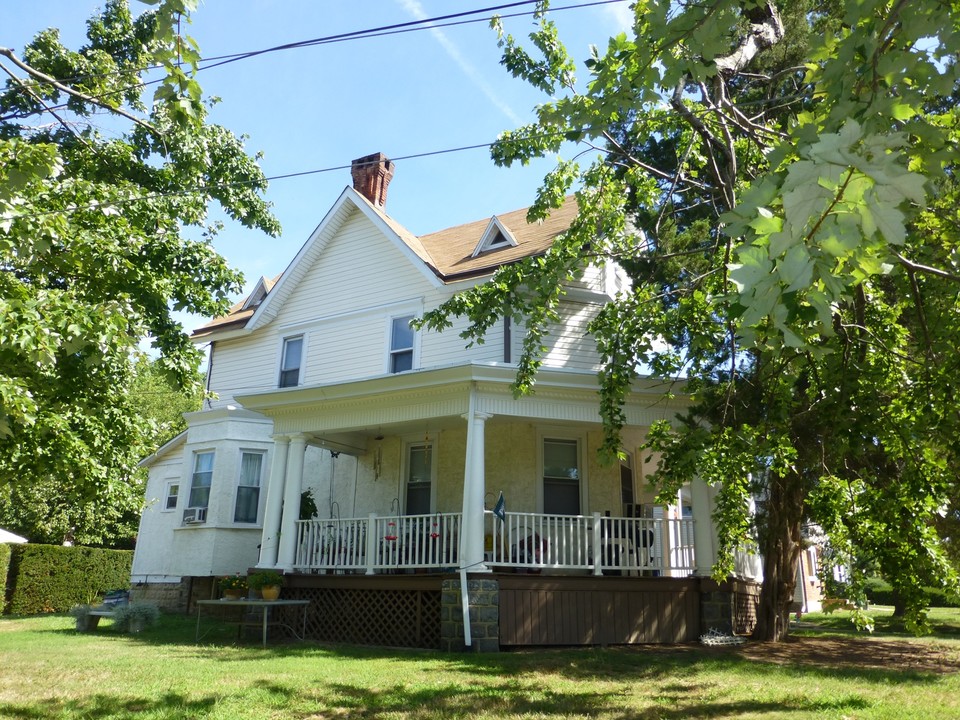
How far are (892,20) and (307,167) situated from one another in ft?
26.6

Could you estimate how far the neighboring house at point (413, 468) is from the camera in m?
11.7

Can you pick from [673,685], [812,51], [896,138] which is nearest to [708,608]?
[673,685]

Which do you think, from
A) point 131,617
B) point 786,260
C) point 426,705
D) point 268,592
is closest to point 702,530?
point 426,705

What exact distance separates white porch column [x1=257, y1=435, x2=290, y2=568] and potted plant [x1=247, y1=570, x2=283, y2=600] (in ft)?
2.88

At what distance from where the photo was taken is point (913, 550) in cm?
673

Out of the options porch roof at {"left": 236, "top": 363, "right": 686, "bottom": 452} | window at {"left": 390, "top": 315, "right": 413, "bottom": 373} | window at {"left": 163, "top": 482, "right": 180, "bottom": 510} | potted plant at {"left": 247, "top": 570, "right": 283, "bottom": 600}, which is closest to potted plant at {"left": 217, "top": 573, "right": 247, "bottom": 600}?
potted plant at {"left": 247, "top": 570, "right": 283, "bottom": 600}

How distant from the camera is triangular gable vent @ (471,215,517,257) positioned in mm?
16906

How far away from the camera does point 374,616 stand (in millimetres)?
12102

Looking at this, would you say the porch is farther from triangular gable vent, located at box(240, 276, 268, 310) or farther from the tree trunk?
triangular gable vent, located at box(240, 276, 268, 310)

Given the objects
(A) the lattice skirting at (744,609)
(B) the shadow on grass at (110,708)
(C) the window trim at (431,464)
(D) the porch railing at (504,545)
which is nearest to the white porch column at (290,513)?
(D) the porch railing at (504,545)

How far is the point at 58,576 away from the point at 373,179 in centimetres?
1387

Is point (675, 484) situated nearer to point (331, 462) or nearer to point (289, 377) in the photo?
point (331, 462)

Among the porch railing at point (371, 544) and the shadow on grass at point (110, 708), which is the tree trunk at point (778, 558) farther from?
the shadow on grass at point (110, 708)

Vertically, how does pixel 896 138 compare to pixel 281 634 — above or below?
above
